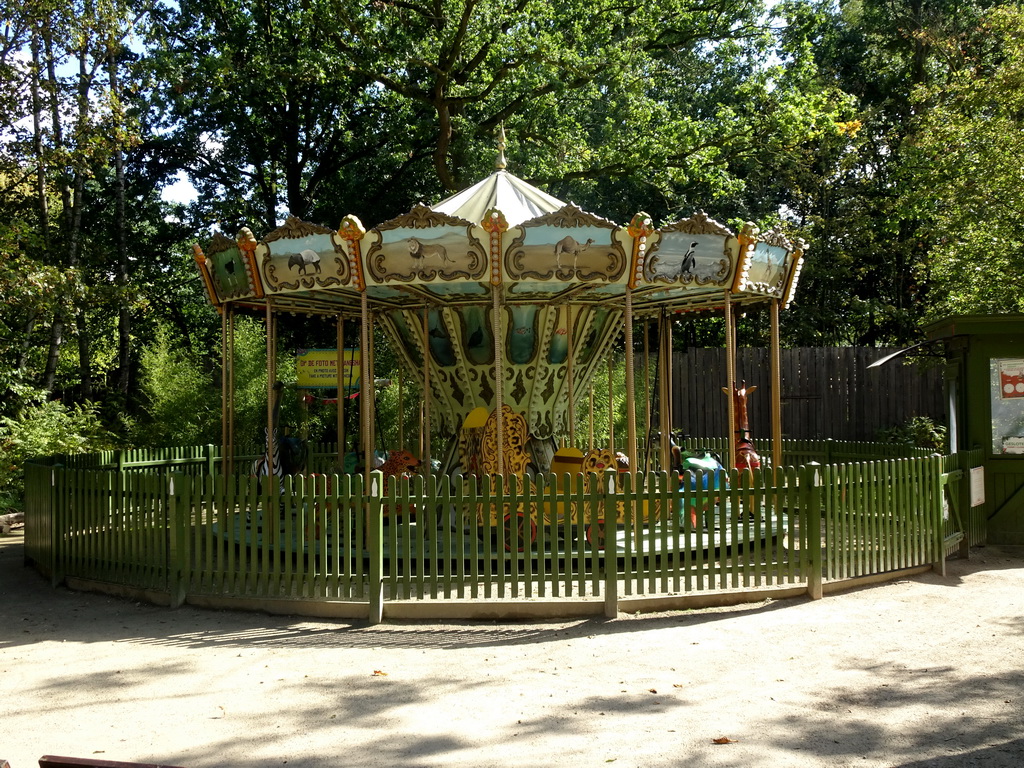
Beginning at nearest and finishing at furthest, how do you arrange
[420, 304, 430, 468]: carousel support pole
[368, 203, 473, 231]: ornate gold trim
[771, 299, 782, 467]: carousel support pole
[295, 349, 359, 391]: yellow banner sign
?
[368, 203, 473, 231]: ornate gold trim < [771, 299, 782, 467]: carousel support pole < [420, 304, 430, 468]: carousel support pole < [295, 349, 359, 391]: yellow banner sign

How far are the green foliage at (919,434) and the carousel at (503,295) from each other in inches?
213

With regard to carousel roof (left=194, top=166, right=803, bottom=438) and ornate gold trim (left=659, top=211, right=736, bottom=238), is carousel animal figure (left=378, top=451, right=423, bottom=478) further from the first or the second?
ornate gold trim (left=659, top=211, right=736, bottom=238)

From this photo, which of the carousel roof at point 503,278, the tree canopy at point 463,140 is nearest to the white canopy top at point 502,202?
the carousel roof at point 503,278

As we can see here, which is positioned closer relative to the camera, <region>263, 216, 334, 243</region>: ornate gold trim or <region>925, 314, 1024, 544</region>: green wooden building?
<region>263, 216, 334, 243</region>: ornate gold trim

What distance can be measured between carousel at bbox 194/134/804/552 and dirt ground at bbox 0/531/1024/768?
194 cm

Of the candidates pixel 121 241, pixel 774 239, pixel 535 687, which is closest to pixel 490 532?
pixel 535 687

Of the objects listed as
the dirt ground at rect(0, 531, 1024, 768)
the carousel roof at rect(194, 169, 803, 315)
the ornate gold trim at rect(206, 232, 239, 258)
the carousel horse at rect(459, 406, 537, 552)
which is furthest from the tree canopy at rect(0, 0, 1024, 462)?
the dirt ground at rect(0, 531, 1024, 768)

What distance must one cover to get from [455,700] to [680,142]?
16420mm

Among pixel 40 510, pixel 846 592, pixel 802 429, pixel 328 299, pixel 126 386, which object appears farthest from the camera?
pixel 126 386

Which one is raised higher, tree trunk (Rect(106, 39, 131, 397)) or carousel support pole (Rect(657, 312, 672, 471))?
tree trunk (Rect(106, 39, 131, 397))

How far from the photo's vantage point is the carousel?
880cm

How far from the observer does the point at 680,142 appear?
19.6m

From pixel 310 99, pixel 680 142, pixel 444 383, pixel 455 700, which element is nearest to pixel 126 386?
pixel 310 99

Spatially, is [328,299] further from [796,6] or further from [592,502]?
[796,6]
